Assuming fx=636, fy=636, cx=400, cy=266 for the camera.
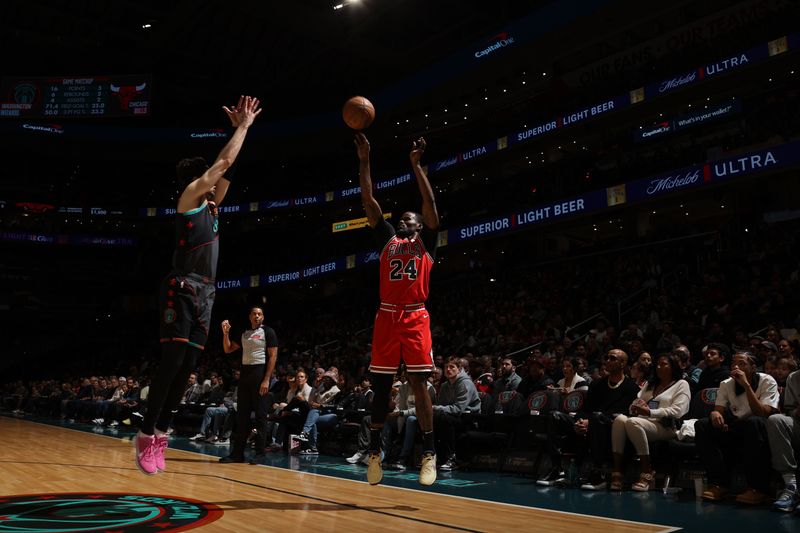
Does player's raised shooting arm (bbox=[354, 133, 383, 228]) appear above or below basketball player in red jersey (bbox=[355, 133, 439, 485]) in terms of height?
above

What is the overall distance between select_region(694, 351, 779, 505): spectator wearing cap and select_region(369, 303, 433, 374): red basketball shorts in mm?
2369

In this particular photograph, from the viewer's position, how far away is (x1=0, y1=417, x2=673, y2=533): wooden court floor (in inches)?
137

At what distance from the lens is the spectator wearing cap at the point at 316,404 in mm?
8953

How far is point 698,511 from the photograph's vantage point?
4.34 metres

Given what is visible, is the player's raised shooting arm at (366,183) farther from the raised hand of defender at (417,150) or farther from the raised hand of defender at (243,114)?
the raised hand of defender at (243,114)

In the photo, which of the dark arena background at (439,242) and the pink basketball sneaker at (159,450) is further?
the dark arena background at (439,242)

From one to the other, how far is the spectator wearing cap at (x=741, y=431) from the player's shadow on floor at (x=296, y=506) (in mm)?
2448

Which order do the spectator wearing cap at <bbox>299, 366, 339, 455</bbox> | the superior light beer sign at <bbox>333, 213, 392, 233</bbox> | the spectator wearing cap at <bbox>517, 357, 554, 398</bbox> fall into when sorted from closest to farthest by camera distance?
the spectator wearing cap at <bbox>517, 357, 554, 398</bbox> → the spectator wearing cap at <bbox>299, 366, 339, 455</bbox> → the superior light beer sign at <bbox>333, 213, 392, 233</bbox>

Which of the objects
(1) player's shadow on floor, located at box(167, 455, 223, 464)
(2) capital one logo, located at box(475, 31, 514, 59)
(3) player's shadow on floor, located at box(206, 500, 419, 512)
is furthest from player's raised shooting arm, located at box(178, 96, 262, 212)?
(2) capital one logo, located at box(475, 31, 514, 59)

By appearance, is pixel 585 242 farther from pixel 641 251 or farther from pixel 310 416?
pixel 310 416

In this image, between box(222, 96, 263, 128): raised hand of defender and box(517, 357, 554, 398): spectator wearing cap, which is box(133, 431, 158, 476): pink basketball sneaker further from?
box(517, 357, 554, 398): spectator wearing cap

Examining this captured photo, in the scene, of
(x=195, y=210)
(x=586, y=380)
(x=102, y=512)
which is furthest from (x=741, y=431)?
(x=102, y=512)

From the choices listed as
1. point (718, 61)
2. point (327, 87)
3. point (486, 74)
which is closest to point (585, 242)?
point (486, 74)

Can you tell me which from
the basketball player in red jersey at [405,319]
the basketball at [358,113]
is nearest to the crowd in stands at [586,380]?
the basketball player in red jersey at [405,319]
